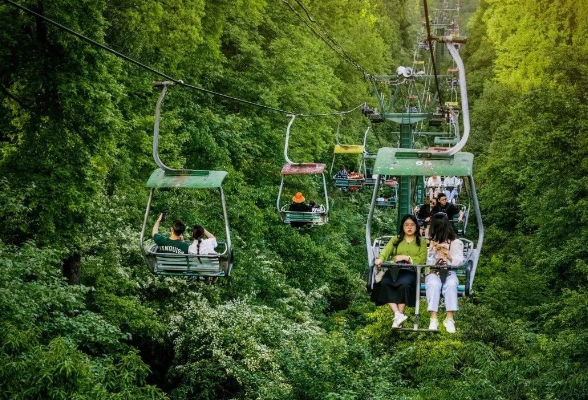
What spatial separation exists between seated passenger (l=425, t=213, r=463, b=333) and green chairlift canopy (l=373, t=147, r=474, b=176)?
0.97m

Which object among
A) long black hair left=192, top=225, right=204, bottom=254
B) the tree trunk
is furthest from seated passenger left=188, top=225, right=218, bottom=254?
the tree trunk

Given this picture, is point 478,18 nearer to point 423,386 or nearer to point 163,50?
point 163,50

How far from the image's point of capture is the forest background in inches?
708

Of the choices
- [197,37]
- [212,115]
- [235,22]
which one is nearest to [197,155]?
[212,115]

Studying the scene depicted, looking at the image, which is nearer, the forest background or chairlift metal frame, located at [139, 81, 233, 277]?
chairlift metal frame, located at [139, 81, 233, 277]

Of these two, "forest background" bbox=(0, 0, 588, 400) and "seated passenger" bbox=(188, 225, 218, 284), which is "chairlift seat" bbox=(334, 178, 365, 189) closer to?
"forest background" bbox=(0, 0, 588, 400)

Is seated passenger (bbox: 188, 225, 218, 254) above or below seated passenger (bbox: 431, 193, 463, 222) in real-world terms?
below

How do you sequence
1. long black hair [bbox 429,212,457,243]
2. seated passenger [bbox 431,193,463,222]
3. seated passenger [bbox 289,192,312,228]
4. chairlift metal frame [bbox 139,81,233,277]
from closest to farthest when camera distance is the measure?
long black hair [bbox 429,212,457,243], chairlift metal frame [bbox 139,81,233,277], seated passenger [bbox 431,193,463,222], seated passenger [bbox 289,192,312,228]

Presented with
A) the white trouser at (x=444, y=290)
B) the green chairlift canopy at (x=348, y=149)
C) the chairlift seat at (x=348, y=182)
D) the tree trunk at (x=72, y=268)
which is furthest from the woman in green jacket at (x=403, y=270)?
the chairlift seat at (x=348, y=182)

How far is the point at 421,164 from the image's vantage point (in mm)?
11359

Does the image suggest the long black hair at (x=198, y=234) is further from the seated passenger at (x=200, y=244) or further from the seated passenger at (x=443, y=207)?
the seated passenger at (x=443, y=207)

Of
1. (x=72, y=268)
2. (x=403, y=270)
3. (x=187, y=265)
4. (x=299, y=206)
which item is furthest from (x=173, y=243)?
(x=299, y=206)

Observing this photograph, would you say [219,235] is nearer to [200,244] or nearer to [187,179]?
[200,244]

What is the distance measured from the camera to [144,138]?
23391 millimetres
